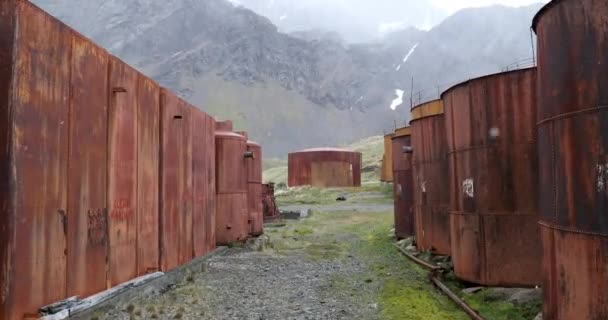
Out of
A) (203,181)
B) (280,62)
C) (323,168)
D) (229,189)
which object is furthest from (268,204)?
(280,62)

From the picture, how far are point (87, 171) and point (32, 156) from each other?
1.22 metres

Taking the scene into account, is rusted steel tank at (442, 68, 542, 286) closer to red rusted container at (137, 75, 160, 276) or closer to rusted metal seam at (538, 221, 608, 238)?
rusted metal seam at (538, 221, 608, 238)

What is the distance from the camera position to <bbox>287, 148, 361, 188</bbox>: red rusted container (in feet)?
140

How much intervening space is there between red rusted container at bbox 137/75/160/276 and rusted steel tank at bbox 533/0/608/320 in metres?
6.36

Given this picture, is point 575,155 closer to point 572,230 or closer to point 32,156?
point 572,230


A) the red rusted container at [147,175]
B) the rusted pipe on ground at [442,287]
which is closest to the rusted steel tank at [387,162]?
the rusted pipe on ground at [442,287]

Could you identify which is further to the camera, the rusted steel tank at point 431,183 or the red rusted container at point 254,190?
the red rusted container at point 254,190

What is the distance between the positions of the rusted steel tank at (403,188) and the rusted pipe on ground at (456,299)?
17.8 ft

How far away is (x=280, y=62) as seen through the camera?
127562 millimetres

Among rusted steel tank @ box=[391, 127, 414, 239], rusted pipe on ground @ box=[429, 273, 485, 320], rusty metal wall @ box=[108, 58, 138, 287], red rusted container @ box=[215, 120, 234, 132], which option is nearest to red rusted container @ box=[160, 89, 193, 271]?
rusty metal wall @ box=[108, 58, 138, 287]

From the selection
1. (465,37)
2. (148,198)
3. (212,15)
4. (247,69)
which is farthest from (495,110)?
(465,37)

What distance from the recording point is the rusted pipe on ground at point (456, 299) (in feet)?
23.5

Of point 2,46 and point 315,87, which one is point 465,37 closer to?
point 315,87

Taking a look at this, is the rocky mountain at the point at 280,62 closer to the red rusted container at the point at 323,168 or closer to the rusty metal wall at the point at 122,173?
the red rusted container at the point at 323,168
